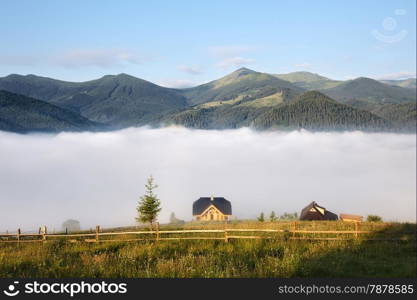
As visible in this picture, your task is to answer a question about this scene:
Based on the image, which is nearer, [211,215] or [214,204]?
[211,215]

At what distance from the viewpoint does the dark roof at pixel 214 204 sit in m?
120

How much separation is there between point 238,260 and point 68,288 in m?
8.75

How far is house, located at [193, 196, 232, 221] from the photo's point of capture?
11850 centimetres

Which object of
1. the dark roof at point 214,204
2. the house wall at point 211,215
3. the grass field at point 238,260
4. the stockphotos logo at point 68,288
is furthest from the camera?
the dark roof at point 214,204

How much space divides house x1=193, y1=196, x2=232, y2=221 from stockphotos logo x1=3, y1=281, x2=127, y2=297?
351 feet

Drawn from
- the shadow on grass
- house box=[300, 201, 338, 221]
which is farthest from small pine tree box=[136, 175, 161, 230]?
the shadow on grass

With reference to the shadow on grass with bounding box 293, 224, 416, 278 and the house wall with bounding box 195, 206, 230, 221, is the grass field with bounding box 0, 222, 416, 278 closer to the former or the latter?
the shadow on grass with bounding box 293, 224, 416, 278

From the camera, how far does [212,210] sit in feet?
392

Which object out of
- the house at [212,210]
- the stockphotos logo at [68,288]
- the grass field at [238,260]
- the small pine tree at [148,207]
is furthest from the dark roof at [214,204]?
the stockphotos logo at [68,288]

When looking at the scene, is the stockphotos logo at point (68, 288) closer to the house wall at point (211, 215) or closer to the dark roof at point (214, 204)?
the house wall at point (211, 215)

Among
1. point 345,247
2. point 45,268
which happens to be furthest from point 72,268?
point 345,247

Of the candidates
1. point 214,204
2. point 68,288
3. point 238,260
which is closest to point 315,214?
point 214,204

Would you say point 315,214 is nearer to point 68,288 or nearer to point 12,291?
point 68,288

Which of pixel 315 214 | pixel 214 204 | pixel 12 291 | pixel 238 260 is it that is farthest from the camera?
pixel 214 204
